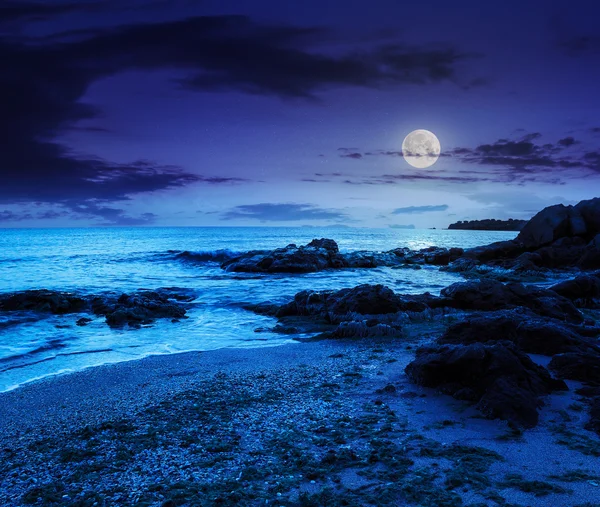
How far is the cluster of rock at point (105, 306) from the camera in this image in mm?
13867

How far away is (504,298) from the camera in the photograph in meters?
13.9

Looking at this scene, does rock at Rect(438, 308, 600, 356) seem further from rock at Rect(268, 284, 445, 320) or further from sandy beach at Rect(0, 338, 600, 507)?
rock at Rect(268, 284, 445, 320)

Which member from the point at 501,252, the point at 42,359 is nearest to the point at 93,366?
the point at 42,359

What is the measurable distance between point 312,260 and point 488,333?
78.6ft

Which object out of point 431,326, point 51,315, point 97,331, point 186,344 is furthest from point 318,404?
point 51,315

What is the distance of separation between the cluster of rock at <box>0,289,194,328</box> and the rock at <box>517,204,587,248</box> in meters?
31.6

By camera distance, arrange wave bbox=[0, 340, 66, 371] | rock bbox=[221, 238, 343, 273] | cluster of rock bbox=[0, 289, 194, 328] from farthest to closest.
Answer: rock bbox=[221, 238, 343, 273] → cluster of rock bbox=[0, 289, 194, 328] → wave bbox=[0, 340, 66, 371]

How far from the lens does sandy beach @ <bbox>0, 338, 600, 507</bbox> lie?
3.97 m

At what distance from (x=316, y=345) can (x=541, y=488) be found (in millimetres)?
6685

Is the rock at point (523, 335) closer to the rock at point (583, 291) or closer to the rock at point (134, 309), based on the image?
the rock at point (583, 291)

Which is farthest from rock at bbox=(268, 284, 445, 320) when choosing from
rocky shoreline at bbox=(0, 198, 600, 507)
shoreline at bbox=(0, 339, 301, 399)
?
shoreline at bbox=(0, 339, 301, 399)

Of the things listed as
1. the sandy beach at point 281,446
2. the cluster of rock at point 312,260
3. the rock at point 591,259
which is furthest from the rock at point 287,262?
the sandy beach at point 281,446

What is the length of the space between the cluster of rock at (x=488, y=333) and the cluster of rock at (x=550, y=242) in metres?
17.8

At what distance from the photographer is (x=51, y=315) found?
1514cm
